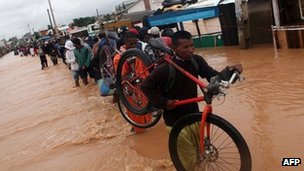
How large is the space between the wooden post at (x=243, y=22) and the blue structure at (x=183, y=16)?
1502mm

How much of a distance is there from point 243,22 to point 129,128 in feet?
30.0

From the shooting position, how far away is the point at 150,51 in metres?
5.43

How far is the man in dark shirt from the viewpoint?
362 centimetres

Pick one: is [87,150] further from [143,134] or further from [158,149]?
[158,149]

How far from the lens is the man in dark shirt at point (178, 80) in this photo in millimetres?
3618

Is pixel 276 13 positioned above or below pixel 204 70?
above

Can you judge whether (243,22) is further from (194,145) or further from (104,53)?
(194,145)

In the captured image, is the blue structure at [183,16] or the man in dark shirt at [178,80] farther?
the blue structure at [183,16]

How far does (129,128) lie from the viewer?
681cm

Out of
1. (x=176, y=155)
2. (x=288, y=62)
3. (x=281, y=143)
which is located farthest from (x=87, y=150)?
(x=288, y=62)

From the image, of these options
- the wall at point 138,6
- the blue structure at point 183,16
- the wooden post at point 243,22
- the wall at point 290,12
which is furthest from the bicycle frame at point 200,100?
the wall at point 138,6

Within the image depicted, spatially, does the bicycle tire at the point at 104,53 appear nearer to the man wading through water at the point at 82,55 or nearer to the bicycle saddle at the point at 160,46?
the bicycle saddle at the point at 160,46

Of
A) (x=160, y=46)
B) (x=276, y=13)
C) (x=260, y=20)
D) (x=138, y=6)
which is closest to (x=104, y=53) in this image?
(x=160, y=46)

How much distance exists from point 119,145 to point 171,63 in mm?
2878
